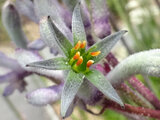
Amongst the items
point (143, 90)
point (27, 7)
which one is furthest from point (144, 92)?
point (27, 7)

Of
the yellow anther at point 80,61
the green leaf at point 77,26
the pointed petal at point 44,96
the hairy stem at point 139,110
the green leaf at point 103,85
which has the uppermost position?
the green leaf at point 77,26

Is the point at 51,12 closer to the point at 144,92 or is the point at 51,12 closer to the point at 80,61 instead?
the point at 80,61

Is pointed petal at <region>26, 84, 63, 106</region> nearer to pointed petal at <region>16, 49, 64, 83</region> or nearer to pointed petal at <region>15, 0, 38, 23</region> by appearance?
pointed petal at <region>16, 49, 64, 83</region>

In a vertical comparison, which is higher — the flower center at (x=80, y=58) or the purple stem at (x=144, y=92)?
the flower center at (x=80, y=58)

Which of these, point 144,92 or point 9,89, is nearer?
point 144,92

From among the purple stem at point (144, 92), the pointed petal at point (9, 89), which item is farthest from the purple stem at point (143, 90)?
the pointed petal at point (9, 89)

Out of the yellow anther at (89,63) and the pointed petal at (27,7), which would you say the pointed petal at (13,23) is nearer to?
the pointed petal at (27,7)

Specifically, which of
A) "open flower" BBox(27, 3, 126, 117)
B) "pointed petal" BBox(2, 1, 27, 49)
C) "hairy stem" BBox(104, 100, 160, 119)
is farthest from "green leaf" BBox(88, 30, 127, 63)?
"pointed petal" BBox(2, 1, 27, 49)
